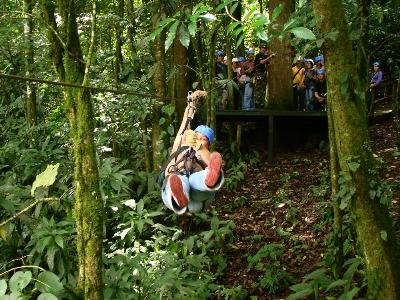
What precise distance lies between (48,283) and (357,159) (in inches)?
96.0

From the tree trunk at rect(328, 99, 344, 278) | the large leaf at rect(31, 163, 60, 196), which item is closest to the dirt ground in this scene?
the tree trunk at rect(328, 99, 344, 278)

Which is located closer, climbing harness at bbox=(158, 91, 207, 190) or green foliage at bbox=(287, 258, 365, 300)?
green foliage at bbox=(287, 258, 365, 300)

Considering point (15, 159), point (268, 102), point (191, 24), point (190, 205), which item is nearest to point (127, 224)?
point (190, 205)

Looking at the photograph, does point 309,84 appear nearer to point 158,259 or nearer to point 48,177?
point 158,259

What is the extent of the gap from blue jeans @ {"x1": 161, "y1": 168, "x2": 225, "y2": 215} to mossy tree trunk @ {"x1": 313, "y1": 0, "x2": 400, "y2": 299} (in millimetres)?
1238

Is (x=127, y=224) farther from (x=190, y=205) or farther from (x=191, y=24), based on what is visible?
(x=191, y=24)

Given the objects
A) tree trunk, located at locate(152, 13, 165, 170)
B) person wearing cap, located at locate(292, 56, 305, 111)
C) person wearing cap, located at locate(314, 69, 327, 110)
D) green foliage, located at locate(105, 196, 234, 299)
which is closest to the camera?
green foliage, located at locate(105, 196, 234, 299)

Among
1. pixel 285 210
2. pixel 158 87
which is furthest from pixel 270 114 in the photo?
pixel 158 87

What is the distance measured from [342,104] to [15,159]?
16.1 feet

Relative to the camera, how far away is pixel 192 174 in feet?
15.5

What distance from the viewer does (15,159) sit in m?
6.69

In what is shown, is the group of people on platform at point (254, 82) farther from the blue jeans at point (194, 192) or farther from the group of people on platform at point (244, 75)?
the blue jeans at point (194, 192)

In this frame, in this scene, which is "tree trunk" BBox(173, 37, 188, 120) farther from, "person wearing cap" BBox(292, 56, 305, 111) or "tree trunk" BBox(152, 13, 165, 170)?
"person wearing cap" BBox(292, 56, 305, 111)

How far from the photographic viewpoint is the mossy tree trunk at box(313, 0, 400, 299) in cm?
356
